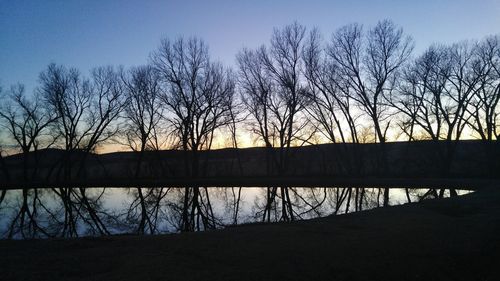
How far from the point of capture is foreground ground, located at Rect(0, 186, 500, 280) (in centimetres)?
607

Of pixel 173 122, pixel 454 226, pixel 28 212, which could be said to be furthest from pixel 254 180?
pixel 454 226

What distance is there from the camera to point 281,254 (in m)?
7.15

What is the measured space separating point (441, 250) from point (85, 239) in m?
7.55

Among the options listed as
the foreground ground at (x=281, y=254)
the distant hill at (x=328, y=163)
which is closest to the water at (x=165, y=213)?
the foreground ground at (x=281, y=254)

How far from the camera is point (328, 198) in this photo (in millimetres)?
22641

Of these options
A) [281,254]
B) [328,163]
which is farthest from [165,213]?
[328,163]

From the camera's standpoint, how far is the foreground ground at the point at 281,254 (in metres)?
6.07

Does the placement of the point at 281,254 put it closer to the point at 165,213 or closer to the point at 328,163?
the point at 165,213

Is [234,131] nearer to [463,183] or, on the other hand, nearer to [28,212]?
[463,183]

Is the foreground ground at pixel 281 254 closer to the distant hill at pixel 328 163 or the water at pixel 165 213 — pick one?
the water at pixel 165 213

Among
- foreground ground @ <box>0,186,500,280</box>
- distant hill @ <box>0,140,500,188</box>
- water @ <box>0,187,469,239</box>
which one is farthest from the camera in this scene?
distant hill @ <box>0,140,500,188</box>

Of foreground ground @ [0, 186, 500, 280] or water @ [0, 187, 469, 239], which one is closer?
foreground ground @ [0, 186, 500, 280]

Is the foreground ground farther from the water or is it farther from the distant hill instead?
the distant hill

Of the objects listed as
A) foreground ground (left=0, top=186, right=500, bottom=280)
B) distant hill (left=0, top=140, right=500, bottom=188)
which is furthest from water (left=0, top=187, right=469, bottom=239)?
distant hill (left=0, top=140, right=500, bottom=188)
